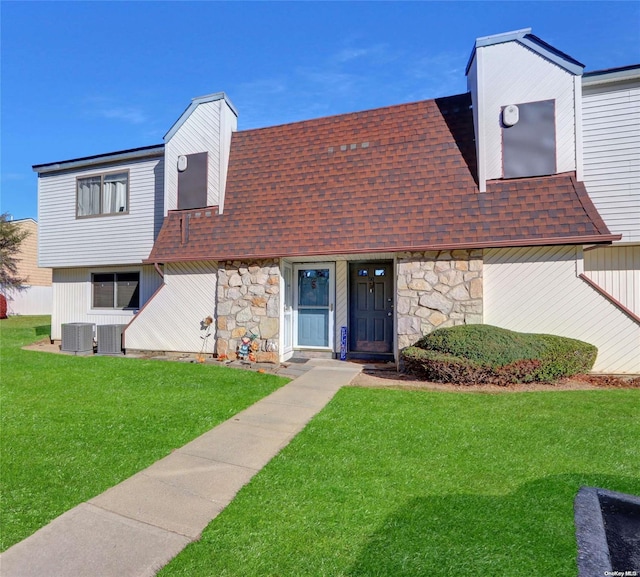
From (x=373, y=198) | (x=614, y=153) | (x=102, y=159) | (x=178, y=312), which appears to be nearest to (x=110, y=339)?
(x=178, y=312)

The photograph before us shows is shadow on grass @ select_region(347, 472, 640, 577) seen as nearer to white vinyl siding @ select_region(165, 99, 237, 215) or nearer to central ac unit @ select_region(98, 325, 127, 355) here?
white vinyl siding @ select_region(165, 99, 237, 215)

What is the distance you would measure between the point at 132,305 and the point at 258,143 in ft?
20.8

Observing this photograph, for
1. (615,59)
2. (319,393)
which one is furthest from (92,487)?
(615,59)

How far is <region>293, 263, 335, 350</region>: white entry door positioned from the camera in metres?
9.09

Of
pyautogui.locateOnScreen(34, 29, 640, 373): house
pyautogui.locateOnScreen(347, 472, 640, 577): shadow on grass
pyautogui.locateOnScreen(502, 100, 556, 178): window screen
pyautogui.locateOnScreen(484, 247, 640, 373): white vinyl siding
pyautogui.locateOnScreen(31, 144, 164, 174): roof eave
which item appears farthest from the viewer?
pyautogui.locateOnScreen(31, 144, 164, 174): roof eave

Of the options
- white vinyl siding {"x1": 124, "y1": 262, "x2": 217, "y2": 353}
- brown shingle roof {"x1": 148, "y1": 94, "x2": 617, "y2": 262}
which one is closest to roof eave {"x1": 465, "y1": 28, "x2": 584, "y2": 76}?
brown shingle roof {"x1": 148, "y1": 94, "x2": 617, "y2": 262}

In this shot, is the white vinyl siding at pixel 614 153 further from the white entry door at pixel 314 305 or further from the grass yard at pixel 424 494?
the white entry door at pixel 314 305

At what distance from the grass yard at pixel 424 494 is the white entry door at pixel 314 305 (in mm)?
4188

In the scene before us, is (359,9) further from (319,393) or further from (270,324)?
(319,393)

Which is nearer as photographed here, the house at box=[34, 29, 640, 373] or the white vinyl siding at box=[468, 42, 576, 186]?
the house at box=[34, 29, 640, 373]

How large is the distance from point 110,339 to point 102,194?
186 inches

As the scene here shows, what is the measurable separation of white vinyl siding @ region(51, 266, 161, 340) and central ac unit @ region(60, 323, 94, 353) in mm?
1269

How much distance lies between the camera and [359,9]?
789 centimetres

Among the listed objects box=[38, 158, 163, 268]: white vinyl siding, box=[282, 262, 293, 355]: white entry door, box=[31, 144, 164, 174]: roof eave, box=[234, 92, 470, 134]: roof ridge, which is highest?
box=[234, 92, 470, 134]: roof ridge
